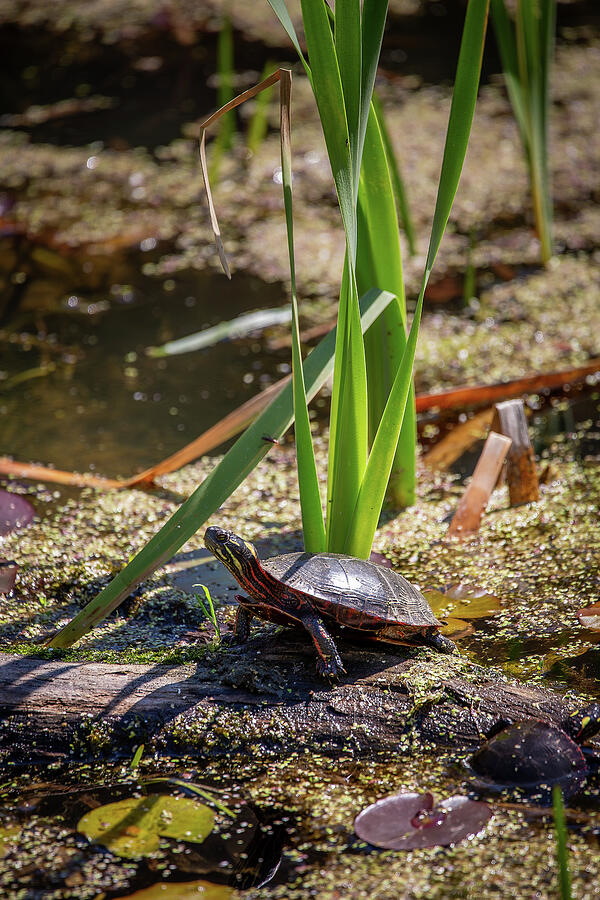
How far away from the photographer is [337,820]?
1.46 metres

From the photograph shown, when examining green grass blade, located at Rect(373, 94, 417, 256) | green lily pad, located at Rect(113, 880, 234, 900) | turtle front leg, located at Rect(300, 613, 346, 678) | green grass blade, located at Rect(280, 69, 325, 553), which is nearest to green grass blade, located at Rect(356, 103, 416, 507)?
green grass blade, located at Rect(280, 69, 325, 553)

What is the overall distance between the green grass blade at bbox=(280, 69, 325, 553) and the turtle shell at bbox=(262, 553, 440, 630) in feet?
0.34

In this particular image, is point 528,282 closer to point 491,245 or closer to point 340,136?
point 491,245

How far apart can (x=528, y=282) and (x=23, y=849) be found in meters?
3.36

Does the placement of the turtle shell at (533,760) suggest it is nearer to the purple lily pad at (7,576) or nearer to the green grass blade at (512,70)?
the purple lily pad at (7,576)

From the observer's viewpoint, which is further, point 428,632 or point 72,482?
point 72,482

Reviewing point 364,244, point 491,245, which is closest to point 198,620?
point 364,244

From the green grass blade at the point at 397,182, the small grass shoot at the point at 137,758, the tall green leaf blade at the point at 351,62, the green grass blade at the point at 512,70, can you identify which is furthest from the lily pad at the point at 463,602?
the green grass blade at the point at 512,70

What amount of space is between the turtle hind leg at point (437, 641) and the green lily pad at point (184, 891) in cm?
68

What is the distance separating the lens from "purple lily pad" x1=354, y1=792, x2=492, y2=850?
139 cm

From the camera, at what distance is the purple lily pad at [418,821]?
1.39m

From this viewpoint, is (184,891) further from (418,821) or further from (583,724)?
(583,724)

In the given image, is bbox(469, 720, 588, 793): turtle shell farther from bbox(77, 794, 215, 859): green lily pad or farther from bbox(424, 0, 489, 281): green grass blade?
bbox(424, 0, 489, 281): green grass blade

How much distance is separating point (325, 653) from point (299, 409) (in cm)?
50
